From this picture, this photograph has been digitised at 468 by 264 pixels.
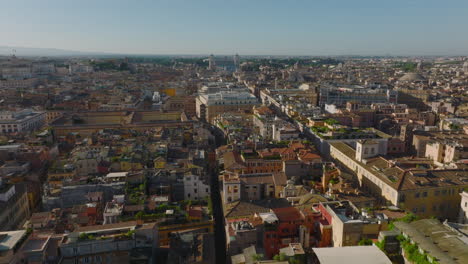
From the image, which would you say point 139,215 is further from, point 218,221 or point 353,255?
point 353,255

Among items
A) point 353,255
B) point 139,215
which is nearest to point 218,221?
point 139,215

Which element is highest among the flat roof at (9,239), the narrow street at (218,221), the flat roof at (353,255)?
the flat roof at (9,239)

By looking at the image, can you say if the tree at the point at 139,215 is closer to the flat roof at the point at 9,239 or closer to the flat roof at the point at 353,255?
the flat roof at the point at 9,239

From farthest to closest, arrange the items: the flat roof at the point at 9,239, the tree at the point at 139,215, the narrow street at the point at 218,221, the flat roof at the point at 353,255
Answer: the narrow street at the point at 218,221 < the tree at the point at 139,215 < the flat roof at the point at 9,239 < the flat roof at the point at 353,255

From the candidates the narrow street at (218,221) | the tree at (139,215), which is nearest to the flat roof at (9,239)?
the tree at (139,215)

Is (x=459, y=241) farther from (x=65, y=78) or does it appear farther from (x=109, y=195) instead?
(x=65, y=78)

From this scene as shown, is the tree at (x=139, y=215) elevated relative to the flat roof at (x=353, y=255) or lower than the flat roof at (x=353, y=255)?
lower

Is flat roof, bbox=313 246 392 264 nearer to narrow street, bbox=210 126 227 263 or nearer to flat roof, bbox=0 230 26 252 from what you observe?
narrow street, bbox=210 126 227 263

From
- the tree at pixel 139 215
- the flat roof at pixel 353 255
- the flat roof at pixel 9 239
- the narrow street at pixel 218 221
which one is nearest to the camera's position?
the flat roof at pixel 353 255
